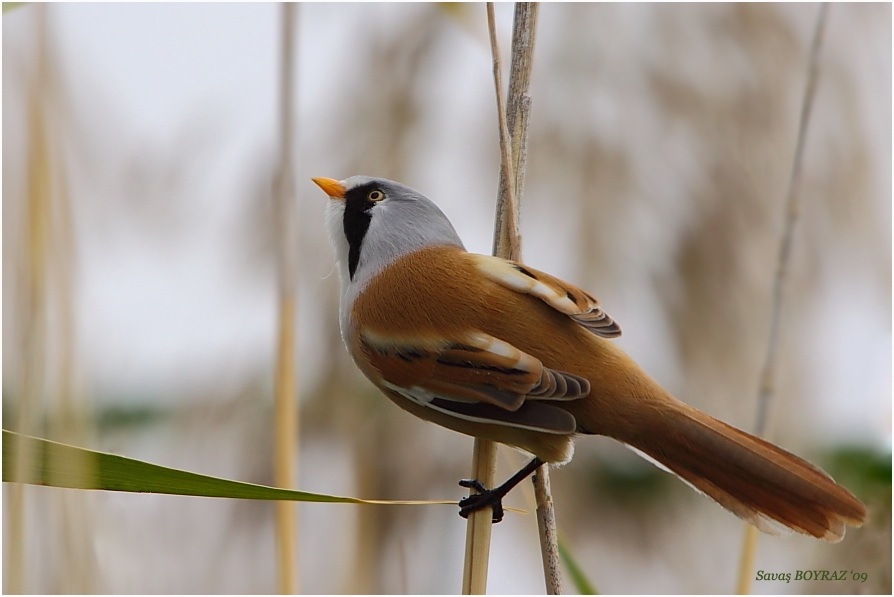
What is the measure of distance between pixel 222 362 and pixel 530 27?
163cm

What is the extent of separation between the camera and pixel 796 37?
10.9ft

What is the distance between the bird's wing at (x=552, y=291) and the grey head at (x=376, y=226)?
0.80 ft

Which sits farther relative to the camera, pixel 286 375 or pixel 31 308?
pixel 286 375

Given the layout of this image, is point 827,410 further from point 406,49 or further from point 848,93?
point 406,49

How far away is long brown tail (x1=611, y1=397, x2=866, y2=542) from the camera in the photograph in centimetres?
162

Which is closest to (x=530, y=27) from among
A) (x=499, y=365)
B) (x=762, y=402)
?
(x=499, y=365)

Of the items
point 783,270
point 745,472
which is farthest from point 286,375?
point 783,270

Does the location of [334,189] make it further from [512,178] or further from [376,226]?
[512,178]

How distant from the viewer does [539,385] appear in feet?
5.46

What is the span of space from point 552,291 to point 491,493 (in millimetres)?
448

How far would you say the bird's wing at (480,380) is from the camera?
165cm

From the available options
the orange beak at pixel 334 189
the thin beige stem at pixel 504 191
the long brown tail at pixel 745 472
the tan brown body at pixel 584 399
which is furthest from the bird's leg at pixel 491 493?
the orange beak at pixel 334 189

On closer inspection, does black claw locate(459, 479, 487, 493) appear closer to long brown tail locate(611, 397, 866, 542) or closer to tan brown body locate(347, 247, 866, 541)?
tan brown body locate(347, 247, 866, 541)

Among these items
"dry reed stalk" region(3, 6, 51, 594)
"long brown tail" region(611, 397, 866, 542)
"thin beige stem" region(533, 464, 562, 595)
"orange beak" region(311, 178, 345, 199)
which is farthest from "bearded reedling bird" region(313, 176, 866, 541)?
"dry reed stalk" region(3, 6, 51, 594)
